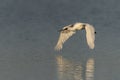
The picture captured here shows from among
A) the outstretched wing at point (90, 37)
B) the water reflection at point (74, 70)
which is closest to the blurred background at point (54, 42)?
the water reflection at point (74, 70)

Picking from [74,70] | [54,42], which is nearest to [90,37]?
[74,70]

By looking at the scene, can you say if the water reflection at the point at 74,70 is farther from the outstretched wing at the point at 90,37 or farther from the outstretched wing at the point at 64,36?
the outstretched wing at the point at 64,36

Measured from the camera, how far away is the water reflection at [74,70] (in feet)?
45.8

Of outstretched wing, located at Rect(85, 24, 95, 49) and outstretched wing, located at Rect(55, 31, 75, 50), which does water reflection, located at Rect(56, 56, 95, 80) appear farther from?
outstretched wing, located at Rect(55, 31, 75, 50)

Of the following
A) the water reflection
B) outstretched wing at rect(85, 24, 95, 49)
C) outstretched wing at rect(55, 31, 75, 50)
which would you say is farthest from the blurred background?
outstretched wing at rect(85, 24, 95, 49)

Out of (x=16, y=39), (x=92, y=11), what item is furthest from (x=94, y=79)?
(x=92, y=11)

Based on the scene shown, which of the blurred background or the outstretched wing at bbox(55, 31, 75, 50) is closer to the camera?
the blurred background

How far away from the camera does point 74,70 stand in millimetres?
14945

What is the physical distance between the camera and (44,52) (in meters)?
18.2

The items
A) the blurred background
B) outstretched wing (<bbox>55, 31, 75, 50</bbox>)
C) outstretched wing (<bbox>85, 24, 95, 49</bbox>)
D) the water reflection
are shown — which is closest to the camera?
the water reflection

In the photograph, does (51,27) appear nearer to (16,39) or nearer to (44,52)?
(16,39)

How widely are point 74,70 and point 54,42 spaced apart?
558cm

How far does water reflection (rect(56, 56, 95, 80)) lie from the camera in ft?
45.8

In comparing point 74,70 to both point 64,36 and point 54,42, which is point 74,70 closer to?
point 64,36
